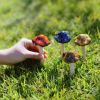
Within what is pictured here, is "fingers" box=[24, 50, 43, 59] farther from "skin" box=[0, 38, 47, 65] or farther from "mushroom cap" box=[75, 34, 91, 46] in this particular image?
"mushroom cap" box=[75, 34, 91, 46]

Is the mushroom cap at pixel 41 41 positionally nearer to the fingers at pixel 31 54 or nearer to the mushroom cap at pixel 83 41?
the fingers at pixel 31 54

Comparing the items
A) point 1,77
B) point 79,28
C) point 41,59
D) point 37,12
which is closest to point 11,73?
point 1,77

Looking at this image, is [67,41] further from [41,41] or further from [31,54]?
[31,54]

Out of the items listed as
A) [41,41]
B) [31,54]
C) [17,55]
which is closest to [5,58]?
[17,55]

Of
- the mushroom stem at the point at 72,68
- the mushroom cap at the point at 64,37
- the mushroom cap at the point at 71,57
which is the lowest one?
the mushroom stem at the point at 72,68

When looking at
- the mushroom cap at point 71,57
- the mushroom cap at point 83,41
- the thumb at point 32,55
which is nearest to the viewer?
the mushroom cap at point 71,57

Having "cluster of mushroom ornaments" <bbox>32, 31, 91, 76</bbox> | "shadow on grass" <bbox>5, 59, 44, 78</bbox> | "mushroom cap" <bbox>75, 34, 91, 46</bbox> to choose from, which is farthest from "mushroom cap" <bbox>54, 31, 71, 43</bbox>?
"shadow on grass" <bbox>5, 59, 44, 78</bbox>

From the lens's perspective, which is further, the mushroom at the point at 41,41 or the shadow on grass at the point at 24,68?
the shadow on grass at the point at 24,68

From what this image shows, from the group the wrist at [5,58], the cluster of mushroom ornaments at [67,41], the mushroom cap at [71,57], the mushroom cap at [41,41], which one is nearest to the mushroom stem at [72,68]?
the cluster of mushroom ornaments at [67,41]
